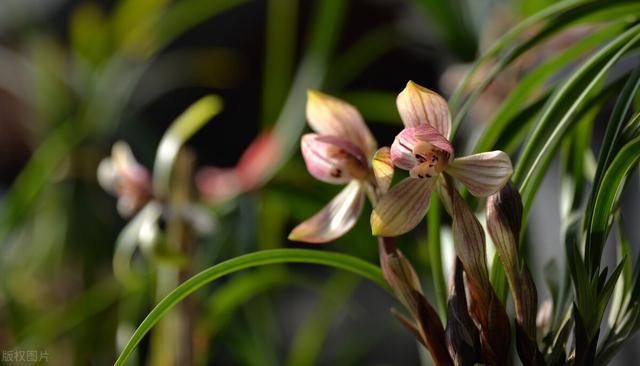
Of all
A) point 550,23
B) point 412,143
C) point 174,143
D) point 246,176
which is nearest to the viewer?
point 412,143

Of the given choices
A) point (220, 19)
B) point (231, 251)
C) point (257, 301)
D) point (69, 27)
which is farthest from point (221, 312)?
point (69, 27)

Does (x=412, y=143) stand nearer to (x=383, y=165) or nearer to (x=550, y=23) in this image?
(x=383, y=165)

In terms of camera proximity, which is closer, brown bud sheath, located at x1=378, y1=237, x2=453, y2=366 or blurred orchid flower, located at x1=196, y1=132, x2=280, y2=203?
brown bud sheath, located at x1=378, y1=237, x2=453, y2=366

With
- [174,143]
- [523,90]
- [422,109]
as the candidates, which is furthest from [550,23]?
[174,143]

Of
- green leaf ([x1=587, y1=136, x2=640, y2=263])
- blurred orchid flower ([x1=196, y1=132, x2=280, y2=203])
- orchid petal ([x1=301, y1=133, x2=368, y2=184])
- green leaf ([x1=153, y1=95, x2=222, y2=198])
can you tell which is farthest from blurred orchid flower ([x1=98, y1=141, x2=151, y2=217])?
green leaf ([x1=587, y1=136, x2=640, y2=263])

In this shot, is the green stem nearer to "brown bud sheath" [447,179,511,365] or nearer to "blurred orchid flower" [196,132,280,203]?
"brown bud sheath" [447,179,511,365]

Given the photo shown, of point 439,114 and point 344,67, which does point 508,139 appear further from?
point 344,67
